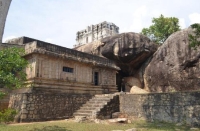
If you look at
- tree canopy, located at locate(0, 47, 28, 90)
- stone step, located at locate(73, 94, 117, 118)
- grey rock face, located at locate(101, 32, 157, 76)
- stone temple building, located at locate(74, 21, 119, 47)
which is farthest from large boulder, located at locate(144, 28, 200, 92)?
stone temple building, located at locate(74, 21, 119, 47)

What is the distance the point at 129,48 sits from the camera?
64.8ft

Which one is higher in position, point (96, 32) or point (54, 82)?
point (96, 32)

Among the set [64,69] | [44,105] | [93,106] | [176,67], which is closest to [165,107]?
[93,106]

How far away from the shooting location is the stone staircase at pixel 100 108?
11.6m

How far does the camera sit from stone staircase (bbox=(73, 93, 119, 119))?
38.1 feet

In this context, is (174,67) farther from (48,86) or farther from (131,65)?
(48,86)

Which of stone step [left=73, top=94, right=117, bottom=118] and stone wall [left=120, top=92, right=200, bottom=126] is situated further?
stone step [left=73, top=94, right=117, bottom=118]

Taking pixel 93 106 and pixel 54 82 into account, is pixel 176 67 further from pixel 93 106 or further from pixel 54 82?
pixel 54 82

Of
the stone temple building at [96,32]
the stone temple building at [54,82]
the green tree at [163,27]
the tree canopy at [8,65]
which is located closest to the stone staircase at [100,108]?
the stone temple building at [54,82]

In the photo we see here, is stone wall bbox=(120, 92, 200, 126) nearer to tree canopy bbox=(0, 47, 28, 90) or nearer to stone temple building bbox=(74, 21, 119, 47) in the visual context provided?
tree canopy bbox=(0, 47, 28, 90)

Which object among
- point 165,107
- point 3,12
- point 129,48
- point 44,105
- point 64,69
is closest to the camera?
point 3,12

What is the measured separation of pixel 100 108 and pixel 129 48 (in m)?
9.51

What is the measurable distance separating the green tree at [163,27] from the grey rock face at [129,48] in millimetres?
7812

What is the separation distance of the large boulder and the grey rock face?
3.76 ft
